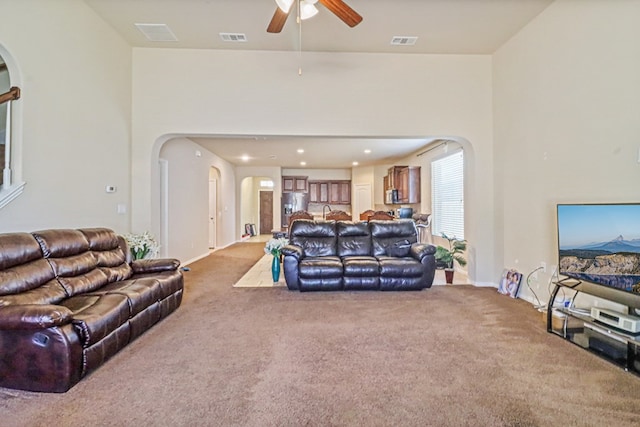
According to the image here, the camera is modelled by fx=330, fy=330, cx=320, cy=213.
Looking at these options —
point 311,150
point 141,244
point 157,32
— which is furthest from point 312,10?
point 311,150

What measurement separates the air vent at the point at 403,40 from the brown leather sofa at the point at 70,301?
4.04 m

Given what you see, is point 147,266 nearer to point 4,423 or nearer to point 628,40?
point 4,423

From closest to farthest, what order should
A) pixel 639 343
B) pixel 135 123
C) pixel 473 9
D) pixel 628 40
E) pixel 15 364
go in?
pixel 15 364
pixel 639 343
pixel 628 40
pixel 473 9
pixel 135 123

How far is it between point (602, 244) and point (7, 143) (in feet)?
17.5

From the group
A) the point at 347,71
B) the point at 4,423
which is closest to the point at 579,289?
the point at 347,71

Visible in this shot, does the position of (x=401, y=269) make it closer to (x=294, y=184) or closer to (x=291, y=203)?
(x=291, y=203)

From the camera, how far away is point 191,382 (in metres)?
2.24

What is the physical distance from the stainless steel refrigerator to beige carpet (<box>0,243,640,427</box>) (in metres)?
8.14

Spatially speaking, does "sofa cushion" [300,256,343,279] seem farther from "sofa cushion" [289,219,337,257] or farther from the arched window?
the arched window

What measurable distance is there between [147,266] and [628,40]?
17.0 feet

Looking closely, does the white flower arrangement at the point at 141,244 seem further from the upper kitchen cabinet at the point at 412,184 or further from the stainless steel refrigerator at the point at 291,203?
the stainless steel refrigerator at the point at 291,203

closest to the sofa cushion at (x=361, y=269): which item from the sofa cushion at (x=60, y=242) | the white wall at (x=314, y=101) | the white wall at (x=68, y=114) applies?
the white wall at (x=314, y=101)

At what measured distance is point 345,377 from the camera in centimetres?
229

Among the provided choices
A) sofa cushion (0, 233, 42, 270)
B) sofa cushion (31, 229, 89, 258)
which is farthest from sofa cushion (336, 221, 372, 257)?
sofa cushion (0, 233, 42, 270)
